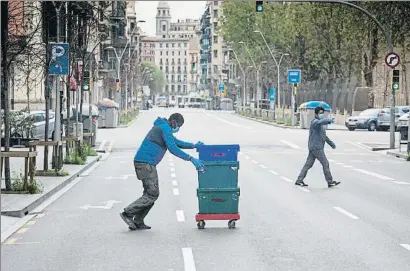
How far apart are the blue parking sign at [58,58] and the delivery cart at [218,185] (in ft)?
40.0

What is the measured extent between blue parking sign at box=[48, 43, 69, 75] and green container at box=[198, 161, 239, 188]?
1218 centimetres

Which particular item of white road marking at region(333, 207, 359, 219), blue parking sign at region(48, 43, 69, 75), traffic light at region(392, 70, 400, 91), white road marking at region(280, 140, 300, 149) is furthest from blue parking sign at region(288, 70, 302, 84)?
white road marking at region(333, 207, 359, 219)

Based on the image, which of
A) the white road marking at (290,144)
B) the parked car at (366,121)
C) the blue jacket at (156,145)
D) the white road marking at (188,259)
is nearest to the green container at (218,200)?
the blue jacket at (156,145)

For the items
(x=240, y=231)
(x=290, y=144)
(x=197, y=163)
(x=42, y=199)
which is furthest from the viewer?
(x=290, y=144)

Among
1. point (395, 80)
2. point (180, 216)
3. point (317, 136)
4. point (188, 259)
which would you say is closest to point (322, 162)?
point (317, 136)

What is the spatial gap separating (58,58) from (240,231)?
12823 mm

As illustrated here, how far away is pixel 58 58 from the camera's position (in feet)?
85.0

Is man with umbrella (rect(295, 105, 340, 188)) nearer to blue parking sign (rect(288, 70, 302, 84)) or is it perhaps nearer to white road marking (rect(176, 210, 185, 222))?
white road marking (rect(176, 210, 185, 222))

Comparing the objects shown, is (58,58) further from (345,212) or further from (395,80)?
(395,80)

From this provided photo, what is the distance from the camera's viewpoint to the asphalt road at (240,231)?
11250mm

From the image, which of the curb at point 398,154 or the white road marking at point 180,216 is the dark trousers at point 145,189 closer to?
the white road marking at point 180,216

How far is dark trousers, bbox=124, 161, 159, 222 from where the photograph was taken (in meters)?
14.3

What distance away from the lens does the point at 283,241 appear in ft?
43.0

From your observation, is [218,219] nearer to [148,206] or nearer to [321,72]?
[148,206]
